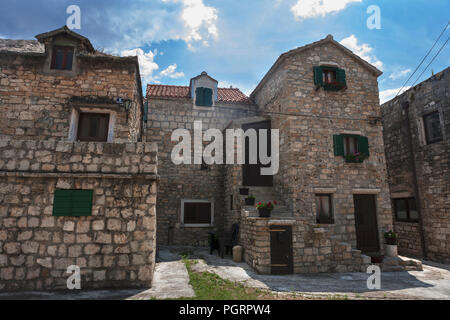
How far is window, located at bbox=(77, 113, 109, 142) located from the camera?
9.11 metres

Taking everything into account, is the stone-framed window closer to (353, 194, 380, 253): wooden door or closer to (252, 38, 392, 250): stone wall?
(252, 38, 392, 250): stone wall

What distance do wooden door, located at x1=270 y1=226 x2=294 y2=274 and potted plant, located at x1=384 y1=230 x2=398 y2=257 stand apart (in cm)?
462

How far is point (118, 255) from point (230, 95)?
11481 mm

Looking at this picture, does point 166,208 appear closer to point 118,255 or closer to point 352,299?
point 118,255

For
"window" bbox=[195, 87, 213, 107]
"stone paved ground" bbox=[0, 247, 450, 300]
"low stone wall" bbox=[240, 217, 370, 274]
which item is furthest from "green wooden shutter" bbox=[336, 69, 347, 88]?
"stone paved ground" bbox=[0, 247, 450, 300]

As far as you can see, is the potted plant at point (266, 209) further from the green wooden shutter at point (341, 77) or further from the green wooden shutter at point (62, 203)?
the green wooden shutter at point (341, 77)

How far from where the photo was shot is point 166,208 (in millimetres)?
12484

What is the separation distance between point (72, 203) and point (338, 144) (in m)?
10.0

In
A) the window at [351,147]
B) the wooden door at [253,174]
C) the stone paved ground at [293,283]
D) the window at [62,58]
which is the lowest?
the stone paved ground at [293,283]

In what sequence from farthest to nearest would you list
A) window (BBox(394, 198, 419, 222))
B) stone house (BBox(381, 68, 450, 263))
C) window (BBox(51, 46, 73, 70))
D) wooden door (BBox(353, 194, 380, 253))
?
window (BBox(394, 198, 419, 222)) → stone house (BBox(381, 68, 450, 263)) → wooden door (BBox(353, 194, 380, 253)) → window (BBox(51, 46, 73, 70))

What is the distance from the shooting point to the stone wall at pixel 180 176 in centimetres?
1238

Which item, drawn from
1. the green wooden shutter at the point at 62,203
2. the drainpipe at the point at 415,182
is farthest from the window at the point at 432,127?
the green wooden shutter at the point at 62,203

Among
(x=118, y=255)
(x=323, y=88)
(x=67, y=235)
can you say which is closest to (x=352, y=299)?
(x=118, y=255)

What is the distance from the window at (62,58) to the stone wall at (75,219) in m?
4.57
